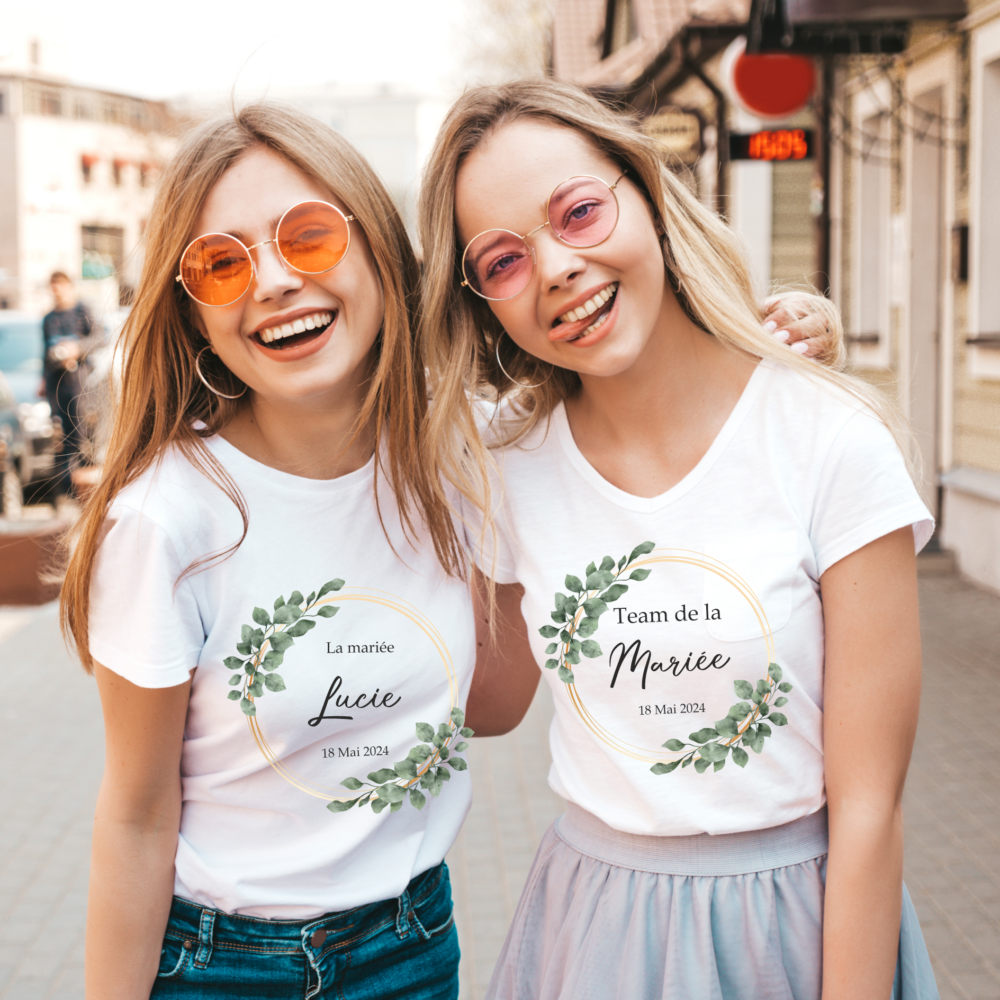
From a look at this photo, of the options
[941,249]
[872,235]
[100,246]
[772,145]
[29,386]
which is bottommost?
[29,386]

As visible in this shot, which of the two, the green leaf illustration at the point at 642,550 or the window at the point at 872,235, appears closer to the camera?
the green leaf illustration at the point at 642,550

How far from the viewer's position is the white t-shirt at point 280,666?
1709mm

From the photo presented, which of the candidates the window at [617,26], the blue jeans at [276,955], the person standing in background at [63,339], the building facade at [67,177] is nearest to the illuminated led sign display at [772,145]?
the person standing in background at [63,339]

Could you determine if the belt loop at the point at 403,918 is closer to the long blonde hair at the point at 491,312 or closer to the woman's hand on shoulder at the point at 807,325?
the long blonde hair at the point at 491,312

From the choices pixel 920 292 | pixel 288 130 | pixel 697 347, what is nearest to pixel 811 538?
pixel 697 347

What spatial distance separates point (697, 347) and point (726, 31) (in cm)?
862

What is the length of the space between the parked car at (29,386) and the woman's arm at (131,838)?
31.2ft

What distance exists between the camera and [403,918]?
1.88 metres

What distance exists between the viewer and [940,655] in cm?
649

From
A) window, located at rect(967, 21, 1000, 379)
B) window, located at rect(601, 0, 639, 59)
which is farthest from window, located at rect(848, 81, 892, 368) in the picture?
window, located at rect(601, 0, 639, 59)

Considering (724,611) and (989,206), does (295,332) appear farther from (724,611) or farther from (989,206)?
(989,206)

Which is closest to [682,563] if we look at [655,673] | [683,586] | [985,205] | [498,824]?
[683,586]

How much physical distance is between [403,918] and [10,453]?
33.8ft

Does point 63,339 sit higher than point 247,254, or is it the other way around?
point 63,339
